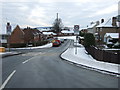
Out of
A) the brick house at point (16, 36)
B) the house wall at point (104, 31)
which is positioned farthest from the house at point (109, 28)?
the brick house at point (16, 36)

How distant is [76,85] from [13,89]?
2565mm

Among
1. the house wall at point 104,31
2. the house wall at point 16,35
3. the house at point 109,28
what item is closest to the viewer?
the house at point 109,28

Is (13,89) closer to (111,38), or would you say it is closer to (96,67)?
(96,67)

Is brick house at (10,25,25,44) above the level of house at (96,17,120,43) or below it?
below

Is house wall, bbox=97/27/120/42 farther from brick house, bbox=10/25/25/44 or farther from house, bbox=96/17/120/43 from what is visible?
brick house, bbox=10/25/25/44

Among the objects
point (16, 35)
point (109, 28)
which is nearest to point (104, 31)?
point (109, 28)

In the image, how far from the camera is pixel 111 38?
163ft

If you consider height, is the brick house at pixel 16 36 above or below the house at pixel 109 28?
below

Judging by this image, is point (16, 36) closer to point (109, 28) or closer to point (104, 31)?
point (104, 31)

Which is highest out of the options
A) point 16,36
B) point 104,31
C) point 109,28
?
point 109,28

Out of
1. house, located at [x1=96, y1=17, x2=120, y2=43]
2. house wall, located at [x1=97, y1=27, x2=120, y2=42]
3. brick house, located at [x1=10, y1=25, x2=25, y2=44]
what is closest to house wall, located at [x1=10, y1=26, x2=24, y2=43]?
brick house, located at [x1=10, y1=25, x2=25, y2=44]

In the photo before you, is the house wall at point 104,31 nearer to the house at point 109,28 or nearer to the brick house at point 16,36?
the house at point 109,28

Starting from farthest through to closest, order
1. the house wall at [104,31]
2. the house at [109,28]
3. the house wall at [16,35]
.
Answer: the house wall at [16,35]
the house wall at [104,31]
the house at [109,28]

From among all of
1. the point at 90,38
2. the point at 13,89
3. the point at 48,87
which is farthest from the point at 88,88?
the point at 90,38
